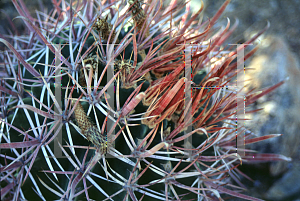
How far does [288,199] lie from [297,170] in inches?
4.7

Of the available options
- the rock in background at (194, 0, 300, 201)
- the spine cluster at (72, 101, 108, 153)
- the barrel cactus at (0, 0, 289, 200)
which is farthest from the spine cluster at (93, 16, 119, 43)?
the rock in background at (194, 0, 300, 201)

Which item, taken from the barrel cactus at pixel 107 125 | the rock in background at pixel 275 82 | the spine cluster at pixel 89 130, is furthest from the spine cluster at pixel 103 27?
the rock in background at pixel 275 82

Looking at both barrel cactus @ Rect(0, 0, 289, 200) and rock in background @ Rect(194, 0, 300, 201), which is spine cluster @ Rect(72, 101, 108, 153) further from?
rock in background @ Rect(194, 0, 300, 201)

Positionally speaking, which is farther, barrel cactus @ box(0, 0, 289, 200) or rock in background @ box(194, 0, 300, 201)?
rock in background @ box(194, 0, 300, 201)

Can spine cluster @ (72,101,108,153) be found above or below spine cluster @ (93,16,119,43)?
below

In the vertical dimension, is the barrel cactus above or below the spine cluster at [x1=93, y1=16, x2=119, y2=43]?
below

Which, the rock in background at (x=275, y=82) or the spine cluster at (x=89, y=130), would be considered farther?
the rock in background at (x=275, y=82)

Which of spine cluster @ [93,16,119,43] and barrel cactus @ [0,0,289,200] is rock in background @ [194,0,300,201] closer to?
barrel cactus @ [0,0,289,200]

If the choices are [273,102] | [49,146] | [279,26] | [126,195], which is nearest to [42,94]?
[49,146]

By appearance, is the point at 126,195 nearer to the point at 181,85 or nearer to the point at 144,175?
the point at 144,175

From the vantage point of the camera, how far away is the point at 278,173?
0.82m

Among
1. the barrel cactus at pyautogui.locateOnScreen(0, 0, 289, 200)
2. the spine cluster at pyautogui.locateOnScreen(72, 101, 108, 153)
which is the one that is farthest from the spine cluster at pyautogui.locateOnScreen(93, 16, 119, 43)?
the spine cluster at pyautogui.locateOnScreen(72, 101, 108, 153)

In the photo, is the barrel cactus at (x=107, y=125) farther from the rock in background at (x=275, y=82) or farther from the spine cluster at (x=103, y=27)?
the rock in background at (x=275, y=82)

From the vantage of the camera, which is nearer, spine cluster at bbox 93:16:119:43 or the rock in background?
spine cluster at bbox 93:16:119:43
